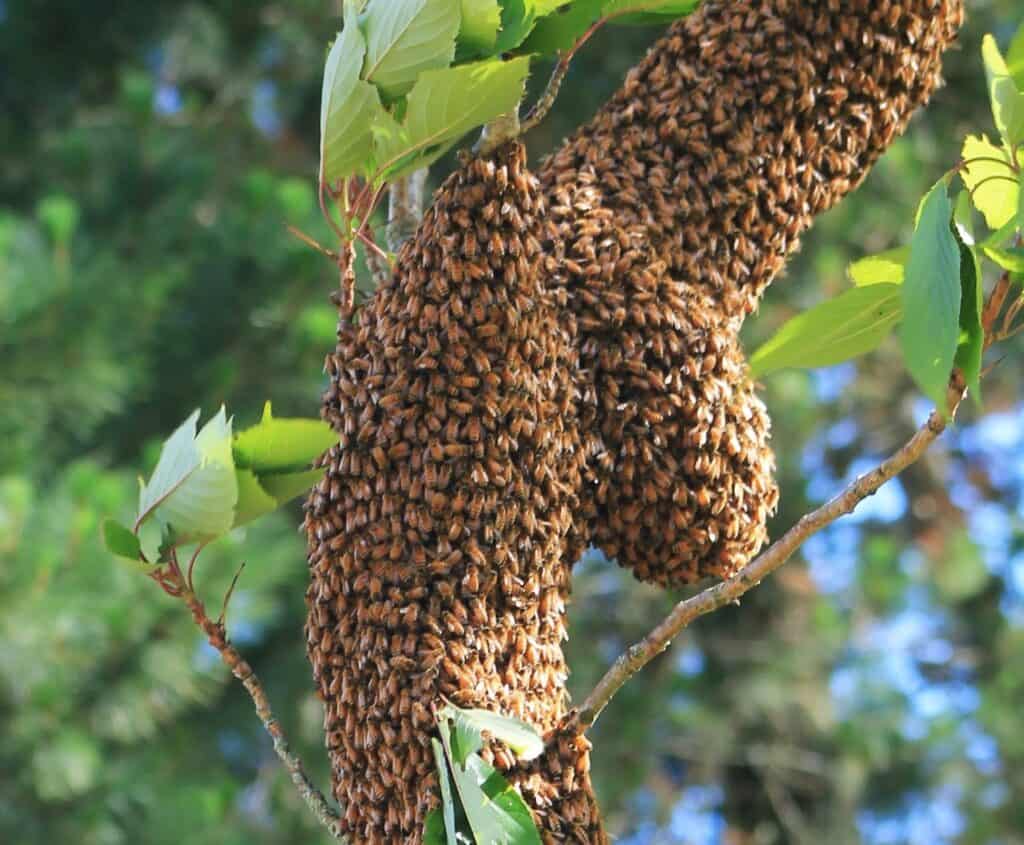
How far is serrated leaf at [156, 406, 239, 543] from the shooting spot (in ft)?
2.23

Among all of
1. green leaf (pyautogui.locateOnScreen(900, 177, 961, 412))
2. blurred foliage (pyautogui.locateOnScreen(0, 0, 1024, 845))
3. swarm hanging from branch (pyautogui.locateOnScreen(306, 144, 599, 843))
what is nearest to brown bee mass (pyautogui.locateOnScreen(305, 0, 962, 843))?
swarm hanging from branch (pyautogui.locateOnScreen(306, 144, 599, 843))

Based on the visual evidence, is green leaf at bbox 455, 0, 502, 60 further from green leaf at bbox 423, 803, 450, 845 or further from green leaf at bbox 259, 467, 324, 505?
green leaf at bbox 423, 803, 450, 845

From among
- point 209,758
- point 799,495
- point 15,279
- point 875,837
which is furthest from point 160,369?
point 875,837

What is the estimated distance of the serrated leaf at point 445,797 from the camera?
72 centimetres

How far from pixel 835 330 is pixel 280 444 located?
0.33 metres

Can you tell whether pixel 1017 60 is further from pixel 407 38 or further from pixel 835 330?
pixel 407 38

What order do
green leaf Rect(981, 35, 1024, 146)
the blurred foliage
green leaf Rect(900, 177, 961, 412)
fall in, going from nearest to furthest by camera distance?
green leaf Rect(900, 177, 961, 412) → green leaf Rect(981, 35, 1024, 146) → the blurred foliage

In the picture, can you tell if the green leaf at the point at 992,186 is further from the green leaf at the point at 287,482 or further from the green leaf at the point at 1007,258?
the green leaf at the point at 287,482

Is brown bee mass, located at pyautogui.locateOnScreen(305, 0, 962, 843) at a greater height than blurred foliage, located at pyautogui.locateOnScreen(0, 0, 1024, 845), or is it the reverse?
brown bee mass, located at pyautogui.locateOnScreen(305, 0, 962, 843)

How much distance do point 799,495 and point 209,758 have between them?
2.14m

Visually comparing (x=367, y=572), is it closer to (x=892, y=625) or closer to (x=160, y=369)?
(x=160, y=369)

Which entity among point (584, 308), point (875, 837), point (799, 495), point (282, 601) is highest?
point (584, 308)

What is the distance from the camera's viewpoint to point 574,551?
0.85m

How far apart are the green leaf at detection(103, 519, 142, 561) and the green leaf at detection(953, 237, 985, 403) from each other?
0.45 metres
